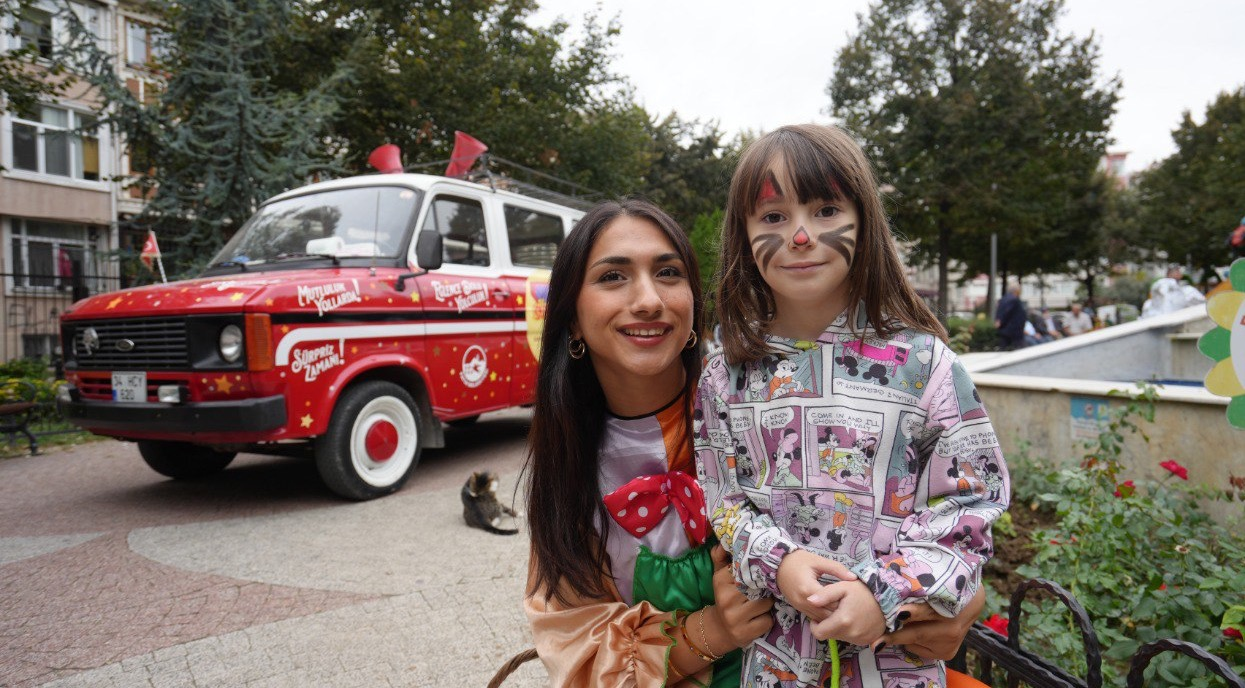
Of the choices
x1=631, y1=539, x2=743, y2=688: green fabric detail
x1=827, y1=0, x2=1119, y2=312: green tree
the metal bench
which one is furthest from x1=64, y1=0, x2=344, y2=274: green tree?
x1=827, y1=0, x2=1119, y2=312: green tree

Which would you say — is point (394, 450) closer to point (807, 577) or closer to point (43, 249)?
point (807, 577)

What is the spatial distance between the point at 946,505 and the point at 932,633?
0.68 feet

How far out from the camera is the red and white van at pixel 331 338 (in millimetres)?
4273

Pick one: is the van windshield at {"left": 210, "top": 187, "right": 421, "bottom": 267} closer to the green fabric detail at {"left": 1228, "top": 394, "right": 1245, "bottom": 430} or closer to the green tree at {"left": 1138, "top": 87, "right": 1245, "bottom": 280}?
the green fabric detail at {"left": 1228, "top": 394, "right": 1245, "bottom": 430}

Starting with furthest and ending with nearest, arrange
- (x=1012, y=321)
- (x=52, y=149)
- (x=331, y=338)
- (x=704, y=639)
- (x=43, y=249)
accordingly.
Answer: (x=52, y=149)
(x=43, y=249)
(x=1012, y=321)
(x=331, y=338)
(x=704, y=639)

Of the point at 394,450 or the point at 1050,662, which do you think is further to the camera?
the point at 394,450

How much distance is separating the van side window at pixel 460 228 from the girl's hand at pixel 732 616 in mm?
4659

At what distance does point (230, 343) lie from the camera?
14.0 ft

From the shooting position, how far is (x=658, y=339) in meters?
1.62

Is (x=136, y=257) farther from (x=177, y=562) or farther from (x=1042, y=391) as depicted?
(x=1042, y=391)

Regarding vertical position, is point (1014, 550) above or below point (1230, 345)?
below

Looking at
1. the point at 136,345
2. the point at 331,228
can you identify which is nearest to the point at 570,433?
the point at 136,345

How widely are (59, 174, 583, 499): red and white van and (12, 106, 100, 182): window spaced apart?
54.2 feet

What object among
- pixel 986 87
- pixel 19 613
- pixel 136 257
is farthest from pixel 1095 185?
pixel 19 613
